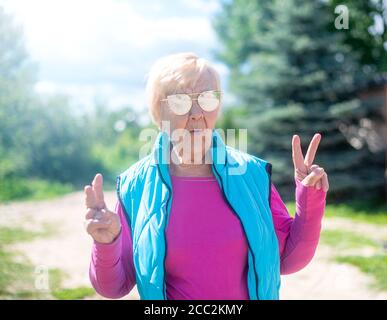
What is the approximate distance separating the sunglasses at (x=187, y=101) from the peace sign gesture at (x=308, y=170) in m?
0.22

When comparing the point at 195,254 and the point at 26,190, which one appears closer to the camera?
the point at 195,254

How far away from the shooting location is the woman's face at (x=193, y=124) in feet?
3.67

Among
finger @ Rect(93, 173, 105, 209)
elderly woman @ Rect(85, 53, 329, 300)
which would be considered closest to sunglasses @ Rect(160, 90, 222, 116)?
elderly woman @ Rect(85, 53, 329, 300)

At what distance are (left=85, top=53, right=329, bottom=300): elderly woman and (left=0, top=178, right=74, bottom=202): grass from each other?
9.85m

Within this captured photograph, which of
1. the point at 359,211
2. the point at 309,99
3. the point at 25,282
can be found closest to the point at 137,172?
the point at 25,282

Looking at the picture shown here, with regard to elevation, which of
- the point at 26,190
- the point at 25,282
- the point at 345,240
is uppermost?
the point at 25,282

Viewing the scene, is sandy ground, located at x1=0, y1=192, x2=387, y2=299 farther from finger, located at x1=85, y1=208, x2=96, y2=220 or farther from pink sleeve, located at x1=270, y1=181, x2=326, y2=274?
finger, located at x1=85, y1=208, x2=96, y2=220

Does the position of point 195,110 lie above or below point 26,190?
above

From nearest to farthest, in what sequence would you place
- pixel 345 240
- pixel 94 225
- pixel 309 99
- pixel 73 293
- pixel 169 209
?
pixel 94 225, pixel 169 209, pixel 73 293, pixel 345 240, pixel 309 99

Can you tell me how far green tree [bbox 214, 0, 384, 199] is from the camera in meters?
8.59

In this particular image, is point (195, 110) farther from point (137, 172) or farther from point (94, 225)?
point (94, 225)

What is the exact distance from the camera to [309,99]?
880 centimetres

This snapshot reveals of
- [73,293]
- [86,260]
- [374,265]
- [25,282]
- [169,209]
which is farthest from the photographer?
[86,260]

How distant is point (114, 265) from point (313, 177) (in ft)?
1.63
